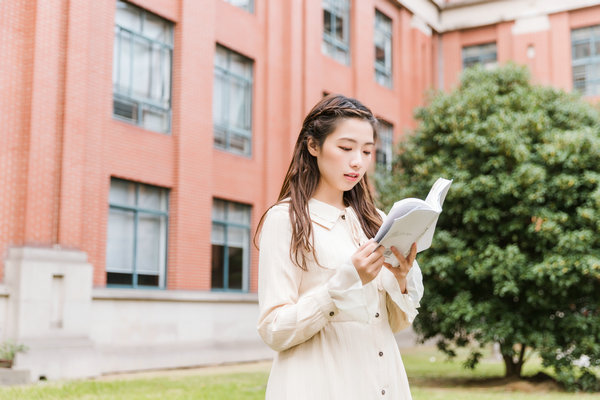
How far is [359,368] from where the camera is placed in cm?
230

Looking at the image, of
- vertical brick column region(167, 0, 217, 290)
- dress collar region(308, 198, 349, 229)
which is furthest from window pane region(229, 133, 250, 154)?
dress collar region(308, 198, 349, 229)

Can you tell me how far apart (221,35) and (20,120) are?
6.02 meters

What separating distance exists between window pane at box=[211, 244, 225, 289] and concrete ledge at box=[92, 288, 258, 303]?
41 centimetres

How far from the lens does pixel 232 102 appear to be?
691 inches

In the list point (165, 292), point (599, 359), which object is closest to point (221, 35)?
point (165, 292)

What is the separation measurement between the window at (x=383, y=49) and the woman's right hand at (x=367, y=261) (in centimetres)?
2151

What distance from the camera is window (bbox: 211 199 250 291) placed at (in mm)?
16672

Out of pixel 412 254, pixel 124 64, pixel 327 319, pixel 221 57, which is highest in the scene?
pixel 221 57

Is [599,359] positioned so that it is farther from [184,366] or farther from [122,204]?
[122,204]

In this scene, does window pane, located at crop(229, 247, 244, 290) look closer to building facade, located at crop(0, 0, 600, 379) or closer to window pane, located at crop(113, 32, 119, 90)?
building facade, located at crop(0, 0, 600, 379)

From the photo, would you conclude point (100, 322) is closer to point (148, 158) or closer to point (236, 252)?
point (148, 158)

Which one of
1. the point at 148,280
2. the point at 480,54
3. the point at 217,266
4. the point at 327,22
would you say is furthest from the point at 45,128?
the point at 480,54

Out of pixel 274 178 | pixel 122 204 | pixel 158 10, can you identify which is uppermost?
pixel 158 10

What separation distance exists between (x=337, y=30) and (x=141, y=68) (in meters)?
8.04
